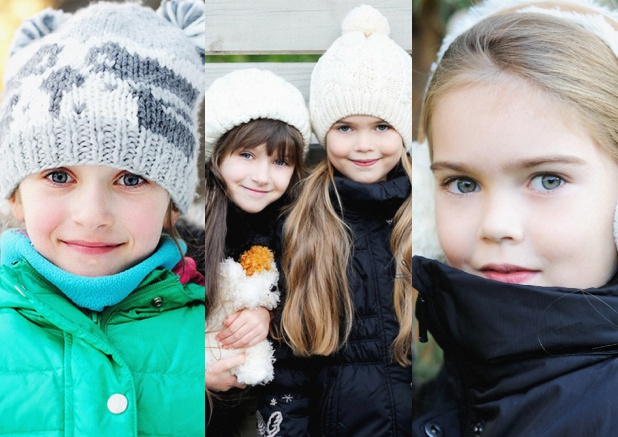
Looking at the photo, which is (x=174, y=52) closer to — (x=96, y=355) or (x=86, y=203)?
(x=86, y=203)

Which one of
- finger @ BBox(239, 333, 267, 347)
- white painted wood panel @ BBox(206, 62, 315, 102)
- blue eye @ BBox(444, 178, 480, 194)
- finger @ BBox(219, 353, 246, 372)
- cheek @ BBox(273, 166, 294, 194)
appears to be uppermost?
white painted wood panel @ BBox(206, 62, 315, 102)

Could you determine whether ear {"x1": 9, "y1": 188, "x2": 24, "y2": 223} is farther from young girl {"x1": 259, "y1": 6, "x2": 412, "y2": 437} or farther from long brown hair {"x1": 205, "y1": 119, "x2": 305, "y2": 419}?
young girl {"x1": 259, "y1": 6, "x2": 412, "y2": 437}

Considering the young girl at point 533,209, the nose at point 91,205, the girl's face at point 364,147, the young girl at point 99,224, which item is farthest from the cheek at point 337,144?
the nose at point 91,205

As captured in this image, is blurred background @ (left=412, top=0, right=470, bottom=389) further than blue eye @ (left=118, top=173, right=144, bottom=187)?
Yes

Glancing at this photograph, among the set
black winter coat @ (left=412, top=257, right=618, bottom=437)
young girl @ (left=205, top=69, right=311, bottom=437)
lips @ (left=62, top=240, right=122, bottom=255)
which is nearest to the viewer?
black winter coat @ (left=412, top=257, right=618, bottom=437)

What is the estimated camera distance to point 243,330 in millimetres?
1593

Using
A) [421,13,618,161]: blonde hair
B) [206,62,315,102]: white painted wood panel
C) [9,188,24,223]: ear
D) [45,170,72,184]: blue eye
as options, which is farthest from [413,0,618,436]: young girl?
[9,188,24,223]: ear

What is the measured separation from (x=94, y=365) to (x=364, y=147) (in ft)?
2.88

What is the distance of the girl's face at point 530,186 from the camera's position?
1.44 m

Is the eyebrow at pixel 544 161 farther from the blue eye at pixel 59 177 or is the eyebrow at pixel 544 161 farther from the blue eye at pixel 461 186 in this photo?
the blue eye at pixel 59 177

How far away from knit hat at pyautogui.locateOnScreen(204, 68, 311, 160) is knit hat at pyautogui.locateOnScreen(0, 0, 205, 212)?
0.05 m

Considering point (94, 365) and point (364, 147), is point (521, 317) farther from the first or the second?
point (94, 365)

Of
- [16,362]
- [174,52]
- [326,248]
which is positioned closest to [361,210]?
[326,248]

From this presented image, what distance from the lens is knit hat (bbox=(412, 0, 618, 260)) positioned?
4.79 feet
